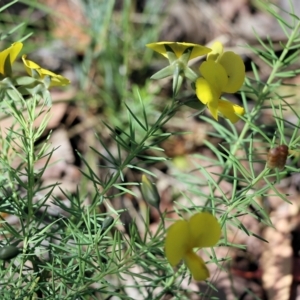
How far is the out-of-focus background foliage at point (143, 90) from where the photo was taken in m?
1.82

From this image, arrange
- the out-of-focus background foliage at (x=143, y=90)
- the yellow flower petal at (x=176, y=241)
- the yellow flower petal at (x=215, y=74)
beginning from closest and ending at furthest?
the yellow flower petal at (x=176, y=241) → the yellow flower petal at (x=215, y=74) → the out-of-focus background foliage at (x=143, y=90)

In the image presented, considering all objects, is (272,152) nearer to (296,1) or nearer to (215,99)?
(215,99)

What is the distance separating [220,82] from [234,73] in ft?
0.14

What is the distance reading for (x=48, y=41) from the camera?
240 centimetres

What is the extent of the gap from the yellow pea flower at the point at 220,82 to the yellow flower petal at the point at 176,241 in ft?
0.63

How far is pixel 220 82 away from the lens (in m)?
0.97

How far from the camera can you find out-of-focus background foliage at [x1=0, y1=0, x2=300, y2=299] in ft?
5.98

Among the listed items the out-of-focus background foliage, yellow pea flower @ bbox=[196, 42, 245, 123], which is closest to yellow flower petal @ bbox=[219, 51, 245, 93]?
yellow pea flower @ bbox=[196, 42, 245, 123]

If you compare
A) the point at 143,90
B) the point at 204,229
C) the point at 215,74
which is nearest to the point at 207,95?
the point at 215,74

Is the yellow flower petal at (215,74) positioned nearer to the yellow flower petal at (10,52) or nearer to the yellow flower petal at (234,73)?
the yellow flower petal at (234,73)

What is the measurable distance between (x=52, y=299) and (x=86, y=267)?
11 cm

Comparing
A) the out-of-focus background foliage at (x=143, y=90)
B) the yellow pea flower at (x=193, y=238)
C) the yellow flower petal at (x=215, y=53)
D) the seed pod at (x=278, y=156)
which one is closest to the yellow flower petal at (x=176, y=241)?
the yellow pea flower at (x=193, y=238)

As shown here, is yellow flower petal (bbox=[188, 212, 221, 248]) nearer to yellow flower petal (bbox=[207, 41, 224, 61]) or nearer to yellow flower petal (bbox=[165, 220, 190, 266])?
yellow flower petal (bbox=[165, 220, 190, 266])

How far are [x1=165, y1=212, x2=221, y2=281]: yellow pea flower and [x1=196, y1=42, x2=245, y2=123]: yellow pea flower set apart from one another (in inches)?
7.0
